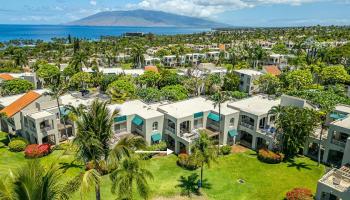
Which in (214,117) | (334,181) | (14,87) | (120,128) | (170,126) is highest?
(14,87)

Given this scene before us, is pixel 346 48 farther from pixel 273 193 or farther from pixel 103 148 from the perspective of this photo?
pixel 103 148

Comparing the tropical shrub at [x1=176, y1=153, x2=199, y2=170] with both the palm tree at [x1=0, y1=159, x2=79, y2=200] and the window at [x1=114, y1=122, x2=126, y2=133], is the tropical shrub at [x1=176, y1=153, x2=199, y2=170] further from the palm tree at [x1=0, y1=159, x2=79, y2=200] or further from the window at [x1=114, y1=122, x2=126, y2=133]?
the palm tree at [x1=0, y1=159, x2=79, y2=200]

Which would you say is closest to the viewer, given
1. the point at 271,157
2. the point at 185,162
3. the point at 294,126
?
the point at 185,162

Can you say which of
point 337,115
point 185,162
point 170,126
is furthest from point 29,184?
point 337,115

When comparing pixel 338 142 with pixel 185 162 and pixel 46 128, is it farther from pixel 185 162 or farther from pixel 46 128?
pixel 46 128

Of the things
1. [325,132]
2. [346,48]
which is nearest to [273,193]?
[325,132]

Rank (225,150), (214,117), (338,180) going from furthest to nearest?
(214,117)
(225,150)
(338,180)
